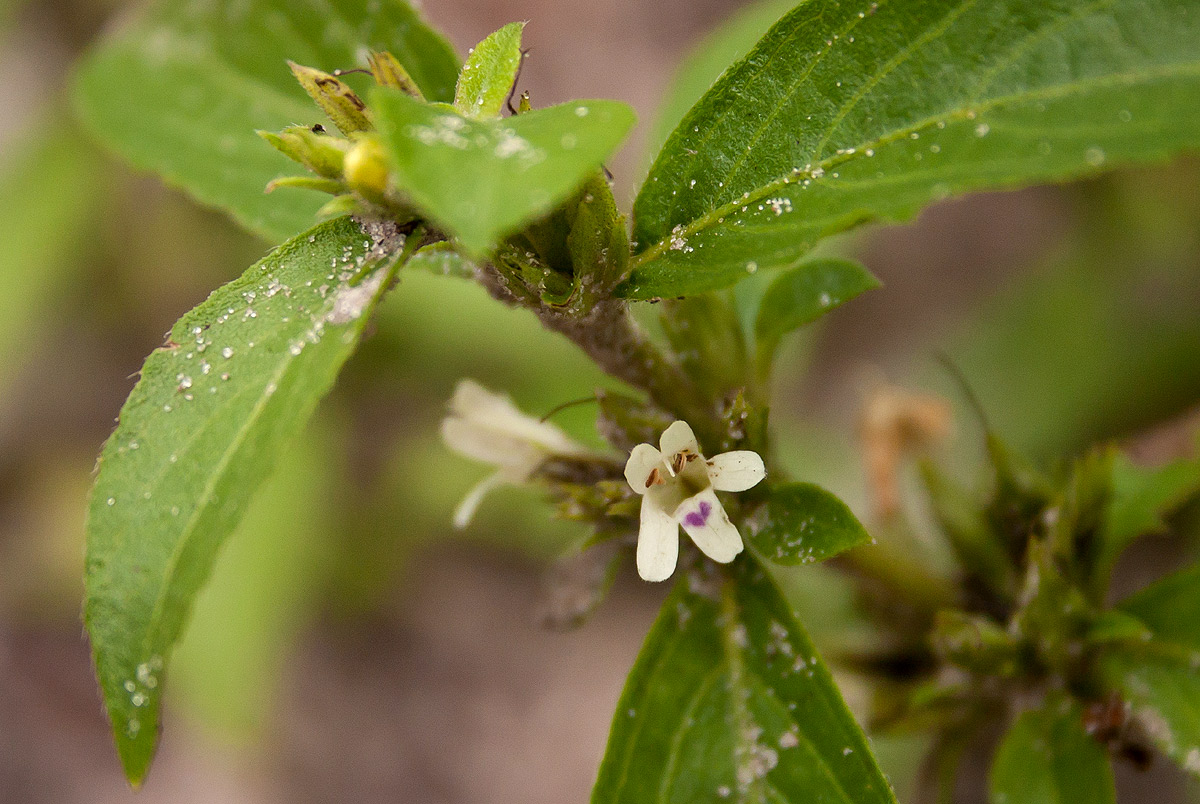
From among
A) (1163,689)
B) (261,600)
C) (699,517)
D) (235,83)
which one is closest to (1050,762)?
(1163,689)

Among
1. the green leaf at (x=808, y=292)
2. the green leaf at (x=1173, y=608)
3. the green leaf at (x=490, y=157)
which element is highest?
the green leaf at (x=490, y=157)

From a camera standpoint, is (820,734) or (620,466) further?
(620,466)

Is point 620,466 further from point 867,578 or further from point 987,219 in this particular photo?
point 987,219

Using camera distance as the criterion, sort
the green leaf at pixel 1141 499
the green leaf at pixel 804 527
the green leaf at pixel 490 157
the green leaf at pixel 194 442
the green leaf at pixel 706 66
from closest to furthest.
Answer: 1. the green leaf at pixel 490 157
2. the green leaf at pixel 194 442
3. the green leaf at pixel 804 527
4. the green leaf at pixel 1141 499
5. the green leaf at pixel 706 66

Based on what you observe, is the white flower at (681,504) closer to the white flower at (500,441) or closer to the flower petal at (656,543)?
the flower petal at (656,543)

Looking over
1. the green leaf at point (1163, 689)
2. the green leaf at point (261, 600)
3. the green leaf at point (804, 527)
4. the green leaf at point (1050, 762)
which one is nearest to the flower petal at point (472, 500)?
the green leaf at point (804, 527)

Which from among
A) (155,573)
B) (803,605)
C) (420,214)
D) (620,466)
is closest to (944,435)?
(803,605)

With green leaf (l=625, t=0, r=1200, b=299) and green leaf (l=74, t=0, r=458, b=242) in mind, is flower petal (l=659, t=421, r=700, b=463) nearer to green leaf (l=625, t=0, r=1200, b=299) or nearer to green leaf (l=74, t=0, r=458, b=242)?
green leaf (l=625, t=0, r=1200, b=299)

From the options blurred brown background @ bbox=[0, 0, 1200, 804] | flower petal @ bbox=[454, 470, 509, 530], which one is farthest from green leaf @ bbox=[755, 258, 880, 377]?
blurred brown background @ bbox=[0, 0, 1200, 804]
